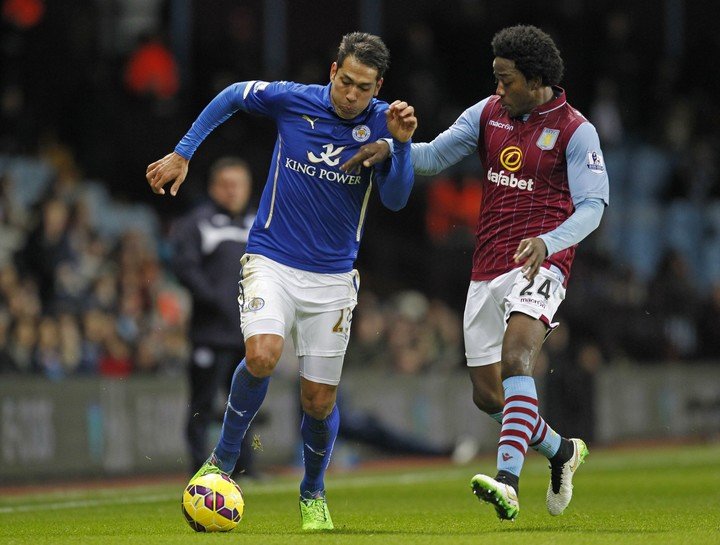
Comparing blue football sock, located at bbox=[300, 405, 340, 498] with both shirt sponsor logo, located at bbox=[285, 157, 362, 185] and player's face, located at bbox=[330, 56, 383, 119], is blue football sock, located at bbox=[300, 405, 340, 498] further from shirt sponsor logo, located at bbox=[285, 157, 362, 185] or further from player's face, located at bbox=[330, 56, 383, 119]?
player's face, located at bbox=[330, 56, 383, 119]

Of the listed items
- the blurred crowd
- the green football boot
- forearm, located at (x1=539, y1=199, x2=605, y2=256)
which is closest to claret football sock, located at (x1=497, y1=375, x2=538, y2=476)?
forearm, located at (x1=539, y1=199, x2=605, y2=256)

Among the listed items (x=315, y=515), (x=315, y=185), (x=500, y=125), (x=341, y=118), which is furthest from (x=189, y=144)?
(x=315, y=515)

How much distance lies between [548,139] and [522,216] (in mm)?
436

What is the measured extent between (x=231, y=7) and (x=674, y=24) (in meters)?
8.90

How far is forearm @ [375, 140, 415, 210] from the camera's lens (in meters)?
7.80

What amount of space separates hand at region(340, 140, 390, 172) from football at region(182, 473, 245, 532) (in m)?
1.75

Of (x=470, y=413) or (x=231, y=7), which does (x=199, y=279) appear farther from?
(x=231, y=7)

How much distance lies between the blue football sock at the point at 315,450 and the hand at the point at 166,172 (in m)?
1.42

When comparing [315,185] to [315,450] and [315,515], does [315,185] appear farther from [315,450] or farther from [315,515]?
[315,515]

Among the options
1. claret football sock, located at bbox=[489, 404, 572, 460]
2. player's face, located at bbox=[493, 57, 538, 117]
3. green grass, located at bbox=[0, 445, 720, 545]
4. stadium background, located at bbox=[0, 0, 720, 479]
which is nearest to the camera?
green grass, located at bbox=[0, 445, 720, 545]

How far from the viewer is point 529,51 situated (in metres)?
7.85

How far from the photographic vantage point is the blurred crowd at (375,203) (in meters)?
14.5

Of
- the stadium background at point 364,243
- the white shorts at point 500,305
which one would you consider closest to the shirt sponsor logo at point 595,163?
the white shorts at point 500,305

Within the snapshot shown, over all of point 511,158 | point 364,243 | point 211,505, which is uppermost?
point 511,158
